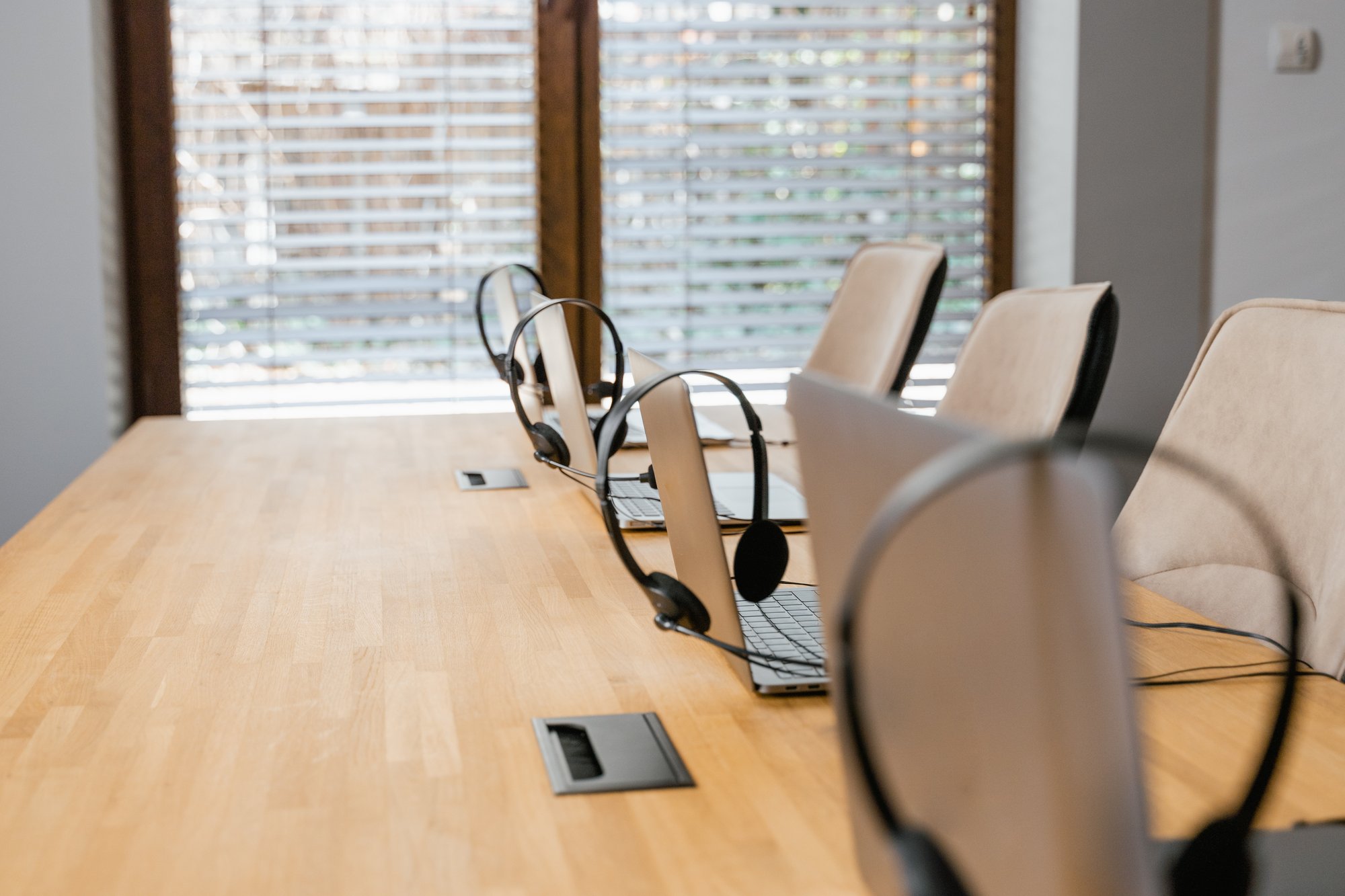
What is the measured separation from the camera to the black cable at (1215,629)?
1.13 metres

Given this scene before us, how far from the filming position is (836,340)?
289 cm

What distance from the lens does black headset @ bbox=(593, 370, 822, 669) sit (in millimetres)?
997

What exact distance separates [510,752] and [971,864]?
45cm

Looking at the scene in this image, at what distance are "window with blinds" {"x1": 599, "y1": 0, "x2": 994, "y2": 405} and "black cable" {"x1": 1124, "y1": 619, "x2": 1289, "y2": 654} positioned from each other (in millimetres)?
2562

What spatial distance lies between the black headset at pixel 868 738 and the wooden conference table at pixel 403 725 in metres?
0.04

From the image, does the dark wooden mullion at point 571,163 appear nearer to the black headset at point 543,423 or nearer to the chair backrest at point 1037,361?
the black headset at point 543,423

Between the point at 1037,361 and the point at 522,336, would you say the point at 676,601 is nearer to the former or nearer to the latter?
the point at 1037,361

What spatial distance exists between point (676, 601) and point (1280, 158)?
9.79ft

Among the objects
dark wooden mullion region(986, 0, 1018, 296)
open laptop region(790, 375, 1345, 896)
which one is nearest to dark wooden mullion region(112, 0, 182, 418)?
dark wooden mullion region(986, 0, 1018, 296)

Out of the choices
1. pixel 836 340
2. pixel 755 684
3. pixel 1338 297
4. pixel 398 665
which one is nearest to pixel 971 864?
pixel 755 684

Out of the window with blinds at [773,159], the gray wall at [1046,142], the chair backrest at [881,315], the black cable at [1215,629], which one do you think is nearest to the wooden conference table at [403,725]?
the black cable at [1215,629]

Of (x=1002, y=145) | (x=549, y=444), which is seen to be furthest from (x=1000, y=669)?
(x=1002, y=145)

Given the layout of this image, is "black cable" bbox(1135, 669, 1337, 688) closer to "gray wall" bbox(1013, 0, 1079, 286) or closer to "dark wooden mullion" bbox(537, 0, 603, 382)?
"gray wall" bbox(1013, 0, 1079, 286)

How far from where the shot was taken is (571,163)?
358 centimetres
